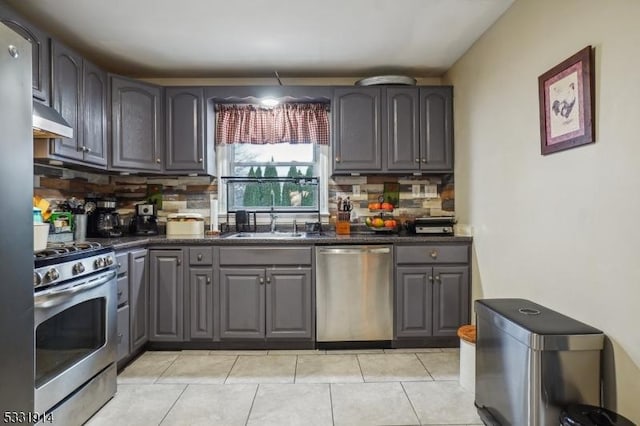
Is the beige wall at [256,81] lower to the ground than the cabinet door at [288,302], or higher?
higher

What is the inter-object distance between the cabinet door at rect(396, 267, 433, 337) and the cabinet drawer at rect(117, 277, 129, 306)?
2.05 m

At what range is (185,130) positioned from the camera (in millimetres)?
3238

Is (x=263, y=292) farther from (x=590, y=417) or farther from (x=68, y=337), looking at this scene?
(x=590, y=417)

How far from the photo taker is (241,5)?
7.52 feet

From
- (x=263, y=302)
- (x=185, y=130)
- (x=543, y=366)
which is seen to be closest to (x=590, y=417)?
(x=543, y=366)

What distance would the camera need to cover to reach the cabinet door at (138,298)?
2.69 m

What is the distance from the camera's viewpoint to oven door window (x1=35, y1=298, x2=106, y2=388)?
1702 mm

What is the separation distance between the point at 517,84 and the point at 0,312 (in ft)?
9.07

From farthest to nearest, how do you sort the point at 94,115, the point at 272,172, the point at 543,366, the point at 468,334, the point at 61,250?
the point at 272,172 → the point at 94,115 → the point at 468,334 → the point at 61,250 → the point at 543,366

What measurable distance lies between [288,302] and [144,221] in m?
1.57

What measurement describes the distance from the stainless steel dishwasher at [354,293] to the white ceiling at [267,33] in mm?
1604

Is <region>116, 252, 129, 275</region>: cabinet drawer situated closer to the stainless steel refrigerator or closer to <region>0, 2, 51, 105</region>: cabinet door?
<region>0, 2, 51, 105</region>: cabinet door

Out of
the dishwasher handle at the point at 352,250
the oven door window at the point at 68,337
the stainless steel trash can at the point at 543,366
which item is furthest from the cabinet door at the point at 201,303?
the stainless steel trash can at the point at 543,366

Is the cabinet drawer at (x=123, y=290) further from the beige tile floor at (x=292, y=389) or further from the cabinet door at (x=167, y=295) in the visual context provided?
the beige tile floor at (x=292, y=389)
